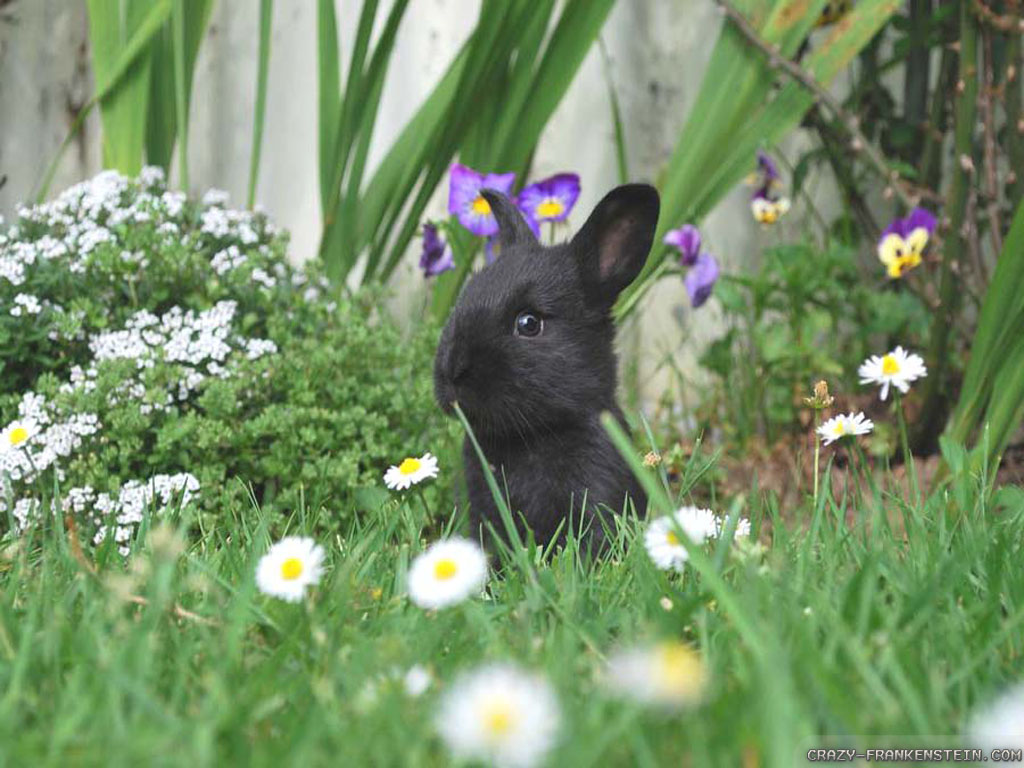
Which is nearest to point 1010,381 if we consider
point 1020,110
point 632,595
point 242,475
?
point 1020,110

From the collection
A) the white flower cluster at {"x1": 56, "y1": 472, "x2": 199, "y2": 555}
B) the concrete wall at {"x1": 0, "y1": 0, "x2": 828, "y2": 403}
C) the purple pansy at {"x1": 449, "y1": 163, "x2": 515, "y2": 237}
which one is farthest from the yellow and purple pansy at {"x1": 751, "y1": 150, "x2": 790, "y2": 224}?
the white flower cluster at {"x1": 56, "y1": 472, "x2": 199, "y2": 555}

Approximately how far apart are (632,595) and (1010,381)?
1.41 m

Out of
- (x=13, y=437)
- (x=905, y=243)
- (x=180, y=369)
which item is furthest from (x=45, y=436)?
(x=905, y=243)

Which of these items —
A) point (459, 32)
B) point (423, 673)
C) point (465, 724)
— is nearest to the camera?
point (465, 724)

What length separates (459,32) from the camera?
4160 mm

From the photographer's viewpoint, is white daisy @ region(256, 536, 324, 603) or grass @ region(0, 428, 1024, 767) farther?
white daisy @ region(256, 536, 324, 603)

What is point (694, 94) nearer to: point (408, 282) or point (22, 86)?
point (408, 282)

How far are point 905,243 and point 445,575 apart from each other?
2.30 m

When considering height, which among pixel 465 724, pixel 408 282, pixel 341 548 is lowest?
pixel 465 724

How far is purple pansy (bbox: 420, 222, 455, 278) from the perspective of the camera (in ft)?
10.2

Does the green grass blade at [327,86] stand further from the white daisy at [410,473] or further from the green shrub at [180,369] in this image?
the white daisy at [410,473]

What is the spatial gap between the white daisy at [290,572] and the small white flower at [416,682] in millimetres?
208

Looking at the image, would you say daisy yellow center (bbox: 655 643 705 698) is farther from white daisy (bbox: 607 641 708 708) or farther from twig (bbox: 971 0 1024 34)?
twig (bbox: 971 0 1024 34)

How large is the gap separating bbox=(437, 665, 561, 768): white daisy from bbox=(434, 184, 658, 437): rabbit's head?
1114 millimetres
